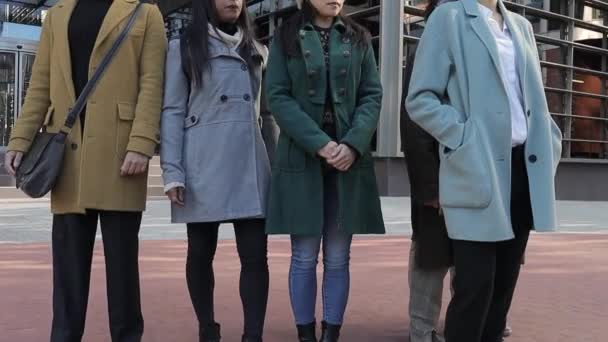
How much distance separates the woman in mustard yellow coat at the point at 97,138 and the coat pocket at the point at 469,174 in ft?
4.51

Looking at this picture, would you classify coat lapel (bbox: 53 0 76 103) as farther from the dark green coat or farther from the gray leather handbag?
the dark green coat

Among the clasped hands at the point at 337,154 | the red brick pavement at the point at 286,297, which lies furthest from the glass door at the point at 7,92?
the clasped hands at the point at 337,154

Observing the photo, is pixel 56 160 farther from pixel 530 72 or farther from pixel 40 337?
pixel 530 72

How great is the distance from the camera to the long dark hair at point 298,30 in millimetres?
3316

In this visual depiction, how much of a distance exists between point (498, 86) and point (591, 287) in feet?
11.5

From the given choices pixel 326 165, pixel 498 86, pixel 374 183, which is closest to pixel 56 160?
pixel 326 165

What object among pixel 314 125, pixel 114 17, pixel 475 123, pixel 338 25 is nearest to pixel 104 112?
pixel 114 17

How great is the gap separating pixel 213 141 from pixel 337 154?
619 millimetres

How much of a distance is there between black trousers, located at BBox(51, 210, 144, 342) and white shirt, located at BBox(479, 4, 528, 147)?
5.71 ft

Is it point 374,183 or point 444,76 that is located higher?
point 444,76

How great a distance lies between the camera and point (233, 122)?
3.29m

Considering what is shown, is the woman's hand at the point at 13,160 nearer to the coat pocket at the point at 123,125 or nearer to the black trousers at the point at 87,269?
the black trousers at the point at 87,269

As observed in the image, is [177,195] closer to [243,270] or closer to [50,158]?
[243,270]

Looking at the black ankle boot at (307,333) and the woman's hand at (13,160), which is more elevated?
the woman's hand at (13,160)
